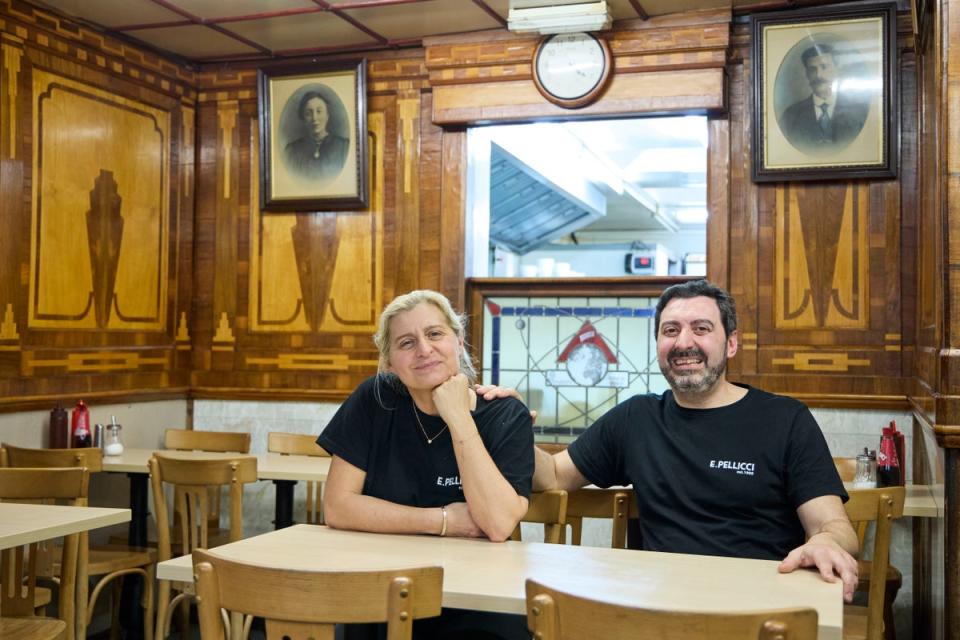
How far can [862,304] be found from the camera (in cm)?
508

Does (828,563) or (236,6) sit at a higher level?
(236,6)

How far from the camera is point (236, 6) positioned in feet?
17.0

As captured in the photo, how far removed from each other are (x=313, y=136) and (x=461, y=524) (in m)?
3.79

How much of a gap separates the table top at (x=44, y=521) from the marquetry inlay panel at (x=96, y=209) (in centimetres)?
225

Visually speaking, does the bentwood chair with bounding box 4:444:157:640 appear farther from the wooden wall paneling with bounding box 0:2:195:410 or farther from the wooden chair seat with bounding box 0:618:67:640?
the wooden chair seat with bounding box 0:618:67:640

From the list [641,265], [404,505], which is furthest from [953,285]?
[641,265]

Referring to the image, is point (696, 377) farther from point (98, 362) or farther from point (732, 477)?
point (98, 362)

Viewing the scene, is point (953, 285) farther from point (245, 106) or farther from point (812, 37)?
point (245, 106)

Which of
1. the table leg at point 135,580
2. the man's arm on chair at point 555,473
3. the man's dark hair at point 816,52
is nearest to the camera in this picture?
the man's arm on chair at point 555,473

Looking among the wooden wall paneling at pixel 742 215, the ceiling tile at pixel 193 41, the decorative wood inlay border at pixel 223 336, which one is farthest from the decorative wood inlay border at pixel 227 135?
the wooden wall paneling at pixel 742 215

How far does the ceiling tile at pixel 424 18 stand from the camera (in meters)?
5.15

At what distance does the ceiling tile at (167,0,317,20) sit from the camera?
16.7ft

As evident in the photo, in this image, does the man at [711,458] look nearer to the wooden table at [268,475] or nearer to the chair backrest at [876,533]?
the chair backrest at [876,533]

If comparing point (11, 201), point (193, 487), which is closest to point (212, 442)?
point (193, 487)
